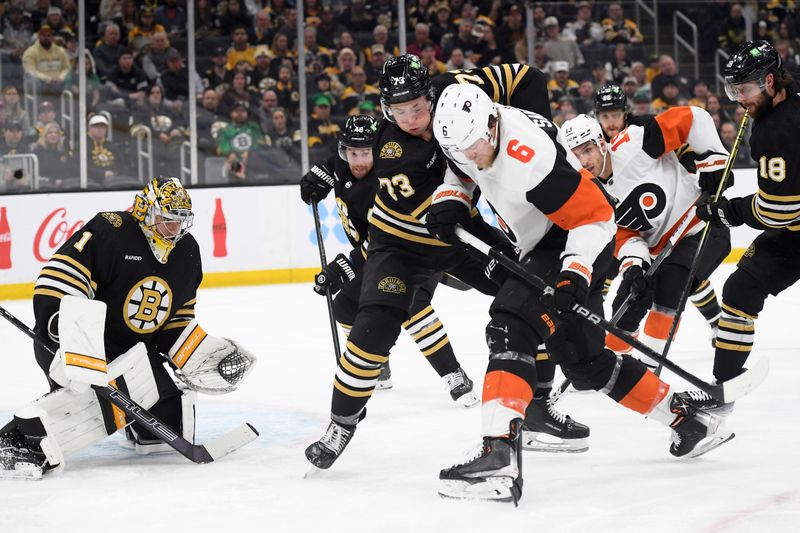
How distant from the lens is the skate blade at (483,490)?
2617 mm

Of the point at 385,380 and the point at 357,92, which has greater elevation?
the point at 357,92

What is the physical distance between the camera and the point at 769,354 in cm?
478

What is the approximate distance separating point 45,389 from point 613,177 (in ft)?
7.80

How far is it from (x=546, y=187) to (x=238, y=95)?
5.91 m

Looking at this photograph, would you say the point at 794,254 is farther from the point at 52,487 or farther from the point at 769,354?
the point at 52,487

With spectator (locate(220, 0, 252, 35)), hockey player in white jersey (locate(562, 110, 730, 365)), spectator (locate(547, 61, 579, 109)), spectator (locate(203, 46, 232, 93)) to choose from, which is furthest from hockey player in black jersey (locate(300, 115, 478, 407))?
spectator (locate(547, 61, 579, 109))

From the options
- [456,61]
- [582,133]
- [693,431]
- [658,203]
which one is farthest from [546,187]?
[456,61]

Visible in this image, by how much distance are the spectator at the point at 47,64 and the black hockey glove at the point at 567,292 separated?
18.8 ft

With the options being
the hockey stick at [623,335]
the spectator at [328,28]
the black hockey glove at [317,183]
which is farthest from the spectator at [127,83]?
the hockey stick at [623,335]

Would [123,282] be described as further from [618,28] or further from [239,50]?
[618,28]

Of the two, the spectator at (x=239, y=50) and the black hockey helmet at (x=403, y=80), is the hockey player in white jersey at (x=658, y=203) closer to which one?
the black hockey helmet at (x=403, y=80)

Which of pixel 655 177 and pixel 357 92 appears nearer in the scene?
pixel 655 177

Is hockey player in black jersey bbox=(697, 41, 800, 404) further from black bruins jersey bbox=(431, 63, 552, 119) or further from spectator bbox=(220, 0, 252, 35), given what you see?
spectator bbox=(220, 0, 252, 35)

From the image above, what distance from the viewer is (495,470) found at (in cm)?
262
